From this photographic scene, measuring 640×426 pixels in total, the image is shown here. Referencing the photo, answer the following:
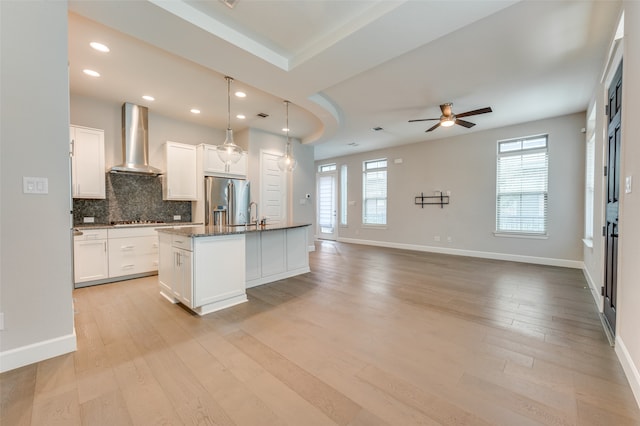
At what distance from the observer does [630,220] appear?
1823 millimetres

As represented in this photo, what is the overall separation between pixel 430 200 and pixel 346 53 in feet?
16.4

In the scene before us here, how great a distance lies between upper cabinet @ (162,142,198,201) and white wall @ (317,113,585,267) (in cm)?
496

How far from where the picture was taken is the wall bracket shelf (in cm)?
657

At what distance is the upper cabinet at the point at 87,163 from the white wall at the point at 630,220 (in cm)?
592

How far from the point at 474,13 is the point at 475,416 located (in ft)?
9.42

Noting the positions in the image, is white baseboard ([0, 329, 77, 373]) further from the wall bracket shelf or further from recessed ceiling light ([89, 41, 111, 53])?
the wall bracket shelf

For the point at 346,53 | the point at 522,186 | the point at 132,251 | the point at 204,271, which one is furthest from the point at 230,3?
the point at 522,186

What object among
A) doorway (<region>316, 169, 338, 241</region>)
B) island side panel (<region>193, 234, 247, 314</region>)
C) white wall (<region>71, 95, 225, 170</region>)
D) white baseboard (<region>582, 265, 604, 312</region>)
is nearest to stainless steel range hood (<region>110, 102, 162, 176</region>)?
white wall (<region>71, 95, 225, 170</region>)

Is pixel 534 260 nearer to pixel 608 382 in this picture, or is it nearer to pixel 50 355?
pixel 608 382

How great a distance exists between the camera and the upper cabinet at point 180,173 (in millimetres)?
4770

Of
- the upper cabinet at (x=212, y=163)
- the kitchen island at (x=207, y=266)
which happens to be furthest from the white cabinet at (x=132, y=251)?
the upper cabinet at (x=212, y=163)

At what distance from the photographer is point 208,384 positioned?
5.59 ft

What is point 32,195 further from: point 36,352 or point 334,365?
point 334,365

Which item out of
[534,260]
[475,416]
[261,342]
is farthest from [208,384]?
[534,260]
